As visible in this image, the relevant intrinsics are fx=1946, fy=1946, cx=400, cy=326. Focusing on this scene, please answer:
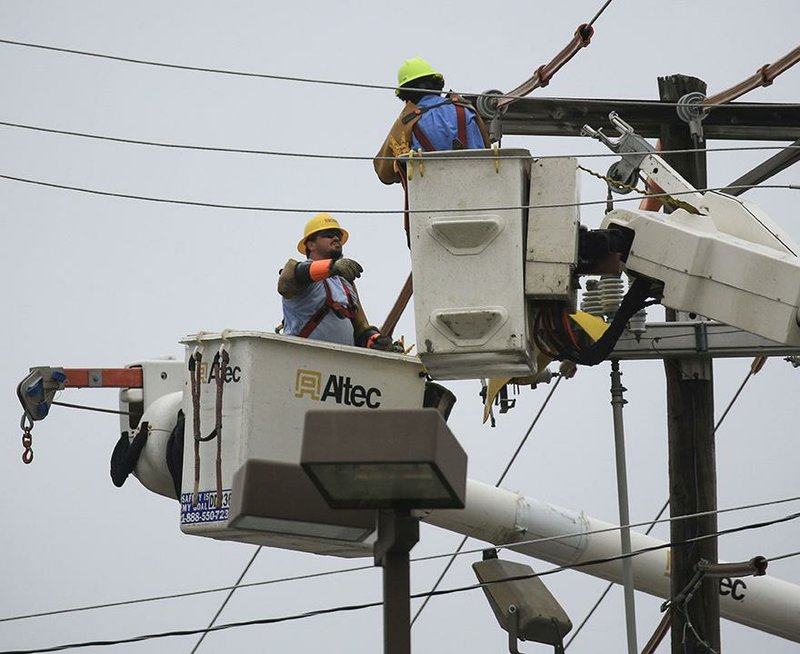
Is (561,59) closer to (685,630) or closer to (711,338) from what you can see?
(711,338)

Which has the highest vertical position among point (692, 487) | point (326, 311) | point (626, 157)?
point (626, 157)

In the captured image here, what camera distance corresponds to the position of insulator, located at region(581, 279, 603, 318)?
32.8ft

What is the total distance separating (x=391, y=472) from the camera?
541cm

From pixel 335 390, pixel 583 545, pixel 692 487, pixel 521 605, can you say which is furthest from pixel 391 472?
pixel 583 545

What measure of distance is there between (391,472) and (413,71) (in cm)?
479

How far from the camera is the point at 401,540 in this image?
5.77 m

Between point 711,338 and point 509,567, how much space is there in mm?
1669

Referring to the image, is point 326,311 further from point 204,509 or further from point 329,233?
point 204,509

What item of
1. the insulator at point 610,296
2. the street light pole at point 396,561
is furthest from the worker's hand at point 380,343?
the street light pole at point 396,561

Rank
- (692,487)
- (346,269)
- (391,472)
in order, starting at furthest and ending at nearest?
1. (692,487)
2. (346,269)
3. (391,472)

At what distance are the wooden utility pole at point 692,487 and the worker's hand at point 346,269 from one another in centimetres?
226

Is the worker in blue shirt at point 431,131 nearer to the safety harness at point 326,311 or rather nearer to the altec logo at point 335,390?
the safety harness at point 326,311

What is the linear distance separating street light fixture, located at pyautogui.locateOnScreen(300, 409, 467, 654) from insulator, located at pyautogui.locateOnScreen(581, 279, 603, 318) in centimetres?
433

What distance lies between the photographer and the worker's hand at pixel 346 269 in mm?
9250
